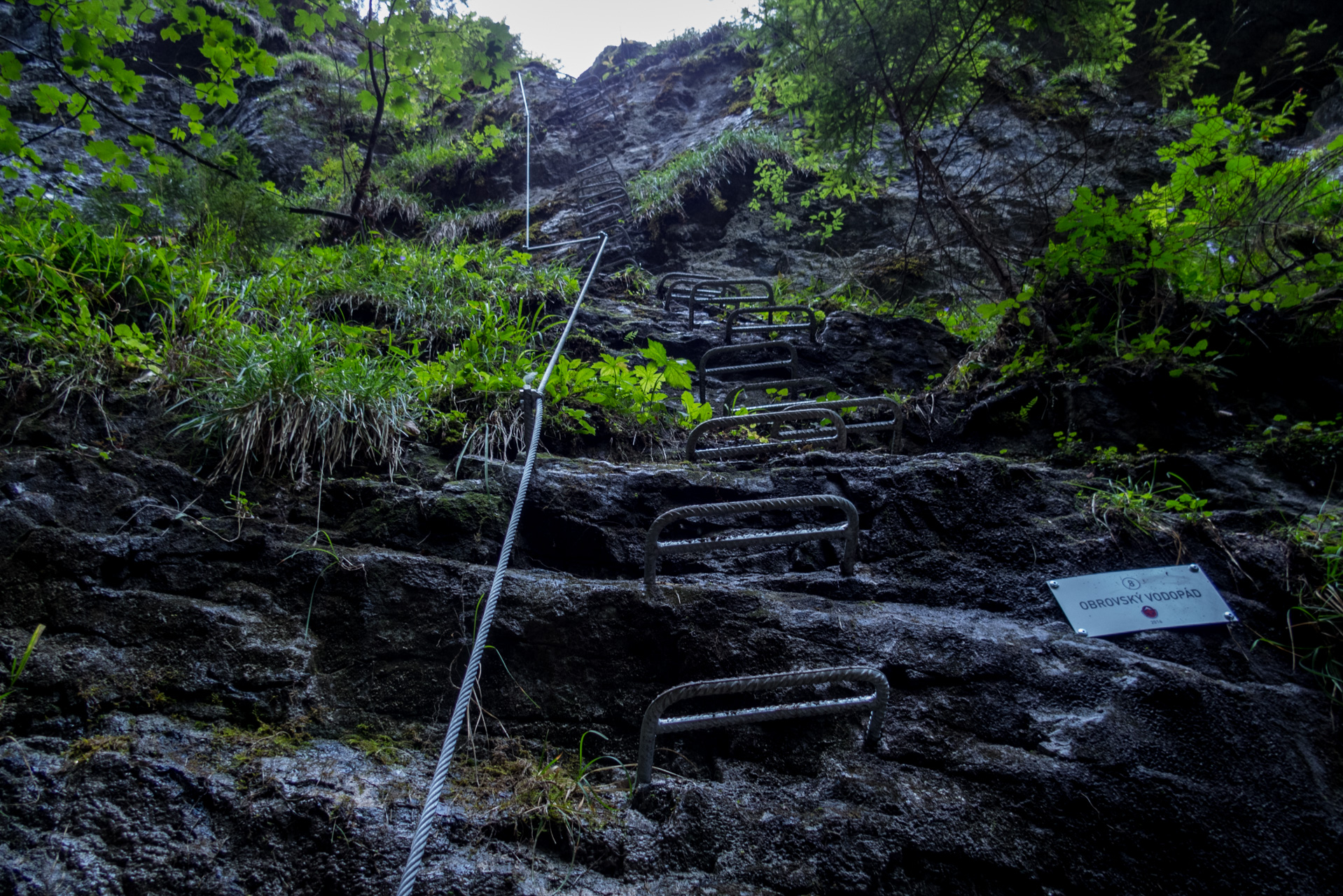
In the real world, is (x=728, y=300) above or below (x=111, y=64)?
below

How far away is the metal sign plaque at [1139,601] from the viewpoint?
80.4 inches

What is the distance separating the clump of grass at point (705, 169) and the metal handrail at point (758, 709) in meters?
7.40

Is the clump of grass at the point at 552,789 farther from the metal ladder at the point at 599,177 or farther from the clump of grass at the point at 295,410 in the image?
the metal ladder at the point at 599,177

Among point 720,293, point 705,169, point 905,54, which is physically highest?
point 705,169

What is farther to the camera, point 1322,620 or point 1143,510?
point 1143,510

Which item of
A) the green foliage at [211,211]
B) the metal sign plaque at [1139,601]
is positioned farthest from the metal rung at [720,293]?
the metal sign plaque at [1139,601]

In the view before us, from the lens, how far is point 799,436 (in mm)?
3711

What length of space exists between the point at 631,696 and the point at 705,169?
25.7ft

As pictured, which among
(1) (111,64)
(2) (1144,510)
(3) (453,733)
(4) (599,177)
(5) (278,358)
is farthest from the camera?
(4) (599,177)

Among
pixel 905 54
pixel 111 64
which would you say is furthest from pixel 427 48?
pixel 905 54

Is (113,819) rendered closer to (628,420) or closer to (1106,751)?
(1106,751)

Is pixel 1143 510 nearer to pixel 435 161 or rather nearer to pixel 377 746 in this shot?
pixel 377 746

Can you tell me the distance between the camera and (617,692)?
2031mm

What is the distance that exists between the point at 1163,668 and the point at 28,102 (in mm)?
13600
